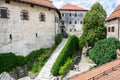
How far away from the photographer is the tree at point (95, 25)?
2847cm

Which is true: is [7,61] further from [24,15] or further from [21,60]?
[24,15]

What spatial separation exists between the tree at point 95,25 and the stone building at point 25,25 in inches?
222

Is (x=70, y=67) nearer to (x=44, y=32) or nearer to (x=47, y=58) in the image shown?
(x=47, y=58)

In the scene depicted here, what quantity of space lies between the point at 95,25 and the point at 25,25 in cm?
1153

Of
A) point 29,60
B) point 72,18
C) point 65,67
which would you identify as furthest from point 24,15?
point 72,18

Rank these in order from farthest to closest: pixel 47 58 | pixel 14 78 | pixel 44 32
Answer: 1. pixel 44 32
2. pixel 47 58
3. pixel 14 78

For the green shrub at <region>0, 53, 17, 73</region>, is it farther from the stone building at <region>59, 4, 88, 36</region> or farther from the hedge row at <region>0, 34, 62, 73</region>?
the stone building at <region>59, 4, 88, 36</region>

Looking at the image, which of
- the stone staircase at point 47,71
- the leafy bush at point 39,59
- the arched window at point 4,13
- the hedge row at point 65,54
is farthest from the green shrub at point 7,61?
the hedge row at point 65,54

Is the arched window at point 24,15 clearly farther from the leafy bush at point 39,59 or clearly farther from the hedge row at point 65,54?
the hedge row at point 65,54

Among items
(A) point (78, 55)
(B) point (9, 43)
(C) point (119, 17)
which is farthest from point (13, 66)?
(C) point (119, 17)

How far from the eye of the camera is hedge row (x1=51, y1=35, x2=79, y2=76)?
22.5 meters

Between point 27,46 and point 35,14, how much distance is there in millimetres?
4828

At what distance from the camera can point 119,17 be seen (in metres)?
23.7

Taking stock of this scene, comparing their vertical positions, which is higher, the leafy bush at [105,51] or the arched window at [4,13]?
the arched window at [4,13]
